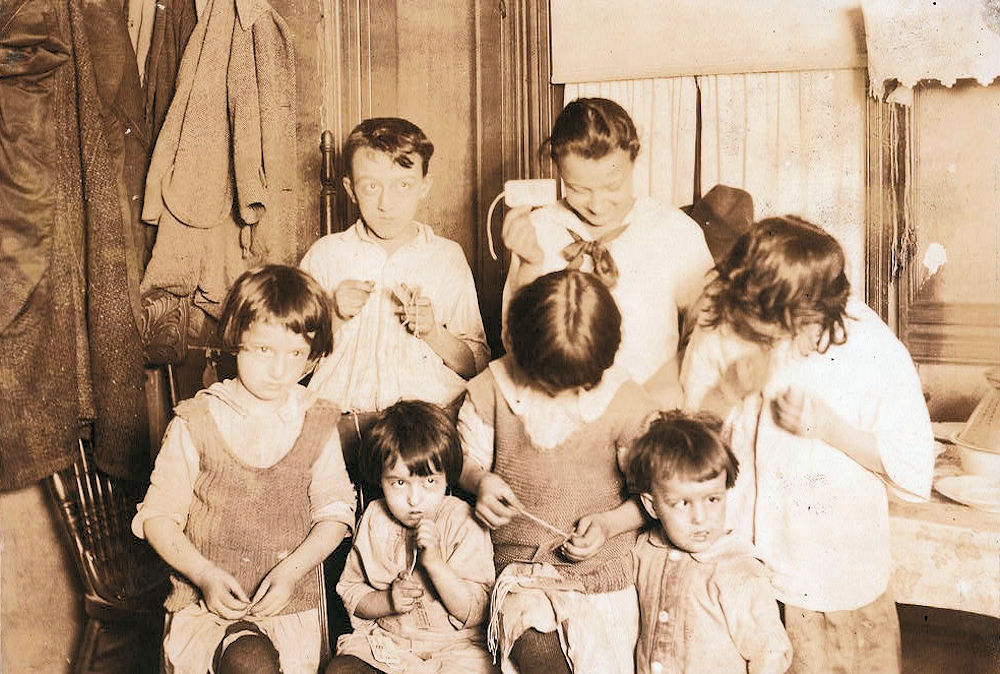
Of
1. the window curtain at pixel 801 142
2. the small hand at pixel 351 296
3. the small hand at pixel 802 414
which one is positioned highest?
the window curtain at pixel 801 142

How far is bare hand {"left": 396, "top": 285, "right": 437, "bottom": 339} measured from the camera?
1.79 m

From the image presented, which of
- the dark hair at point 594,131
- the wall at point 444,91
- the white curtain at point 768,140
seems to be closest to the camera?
the dark hair at point 594,131

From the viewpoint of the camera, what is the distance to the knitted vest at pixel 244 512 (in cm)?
156

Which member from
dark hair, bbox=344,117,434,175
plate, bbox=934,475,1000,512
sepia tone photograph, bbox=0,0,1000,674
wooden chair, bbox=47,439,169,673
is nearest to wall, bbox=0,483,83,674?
sepia tone photograph, bbox=0,0,1000,674

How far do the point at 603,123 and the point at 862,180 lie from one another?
0.53 metres

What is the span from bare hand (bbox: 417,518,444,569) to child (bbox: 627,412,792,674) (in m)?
0.34

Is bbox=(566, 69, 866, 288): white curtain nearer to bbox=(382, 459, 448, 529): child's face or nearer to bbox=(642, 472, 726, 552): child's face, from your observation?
bbox=(642, 472, 726, 552): child's face

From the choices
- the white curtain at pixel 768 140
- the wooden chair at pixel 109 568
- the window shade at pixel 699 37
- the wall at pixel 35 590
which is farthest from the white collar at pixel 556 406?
the wall at pixel 35 590

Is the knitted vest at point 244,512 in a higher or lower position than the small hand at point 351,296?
lower

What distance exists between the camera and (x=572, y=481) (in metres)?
1.54

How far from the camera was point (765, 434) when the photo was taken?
5.08ft

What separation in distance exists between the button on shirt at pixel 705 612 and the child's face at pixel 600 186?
0.61 meters

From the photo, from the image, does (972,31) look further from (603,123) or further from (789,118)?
(603,123)

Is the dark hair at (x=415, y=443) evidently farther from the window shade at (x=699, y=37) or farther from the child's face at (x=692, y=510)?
the window shade at (x=699, y=37)
